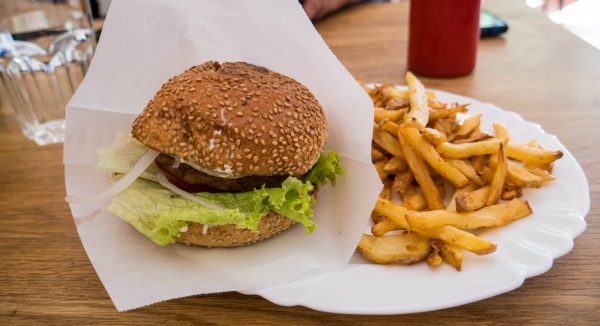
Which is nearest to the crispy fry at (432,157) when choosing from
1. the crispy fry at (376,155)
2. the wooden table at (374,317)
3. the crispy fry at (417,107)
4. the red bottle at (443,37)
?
the crispy fry at (417,107)

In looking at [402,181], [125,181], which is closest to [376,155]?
[402,181]

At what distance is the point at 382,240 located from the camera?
172cm

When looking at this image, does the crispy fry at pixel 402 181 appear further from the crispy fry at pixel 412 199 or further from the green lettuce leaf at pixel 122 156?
the green lettuce leaf at pixel 122 156

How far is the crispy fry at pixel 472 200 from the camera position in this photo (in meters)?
1.79

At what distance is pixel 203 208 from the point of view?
65.9 inches

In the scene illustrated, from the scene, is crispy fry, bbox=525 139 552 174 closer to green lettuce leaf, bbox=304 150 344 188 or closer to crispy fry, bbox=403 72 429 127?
crispy fry, bbox=403 72 429 127

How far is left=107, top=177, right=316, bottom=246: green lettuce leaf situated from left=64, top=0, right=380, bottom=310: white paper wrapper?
0.11 m

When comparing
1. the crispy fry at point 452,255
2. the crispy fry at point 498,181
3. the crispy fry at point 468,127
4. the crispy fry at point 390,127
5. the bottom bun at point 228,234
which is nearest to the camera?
the crispy fry at point 452,255

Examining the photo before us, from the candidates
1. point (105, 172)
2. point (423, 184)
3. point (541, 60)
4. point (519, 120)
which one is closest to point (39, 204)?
point (105, 172)

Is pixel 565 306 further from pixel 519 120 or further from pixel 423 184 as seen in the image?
pixel 519 120

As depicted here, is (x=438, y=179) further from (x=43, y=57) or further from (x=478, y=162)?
(x=43, y=57)

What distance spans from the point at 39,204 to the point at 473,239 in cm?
175

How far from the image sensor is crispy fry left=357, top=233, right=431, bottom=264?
1653 millimetres

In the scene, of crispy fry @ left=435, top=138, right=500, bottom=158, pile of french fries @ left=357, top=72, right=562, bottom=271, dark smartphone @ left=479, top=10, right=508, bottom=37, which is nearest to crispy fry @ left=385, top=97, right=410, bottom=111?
pile of french fries @ left=357, top=72, right=562, bottom=271
